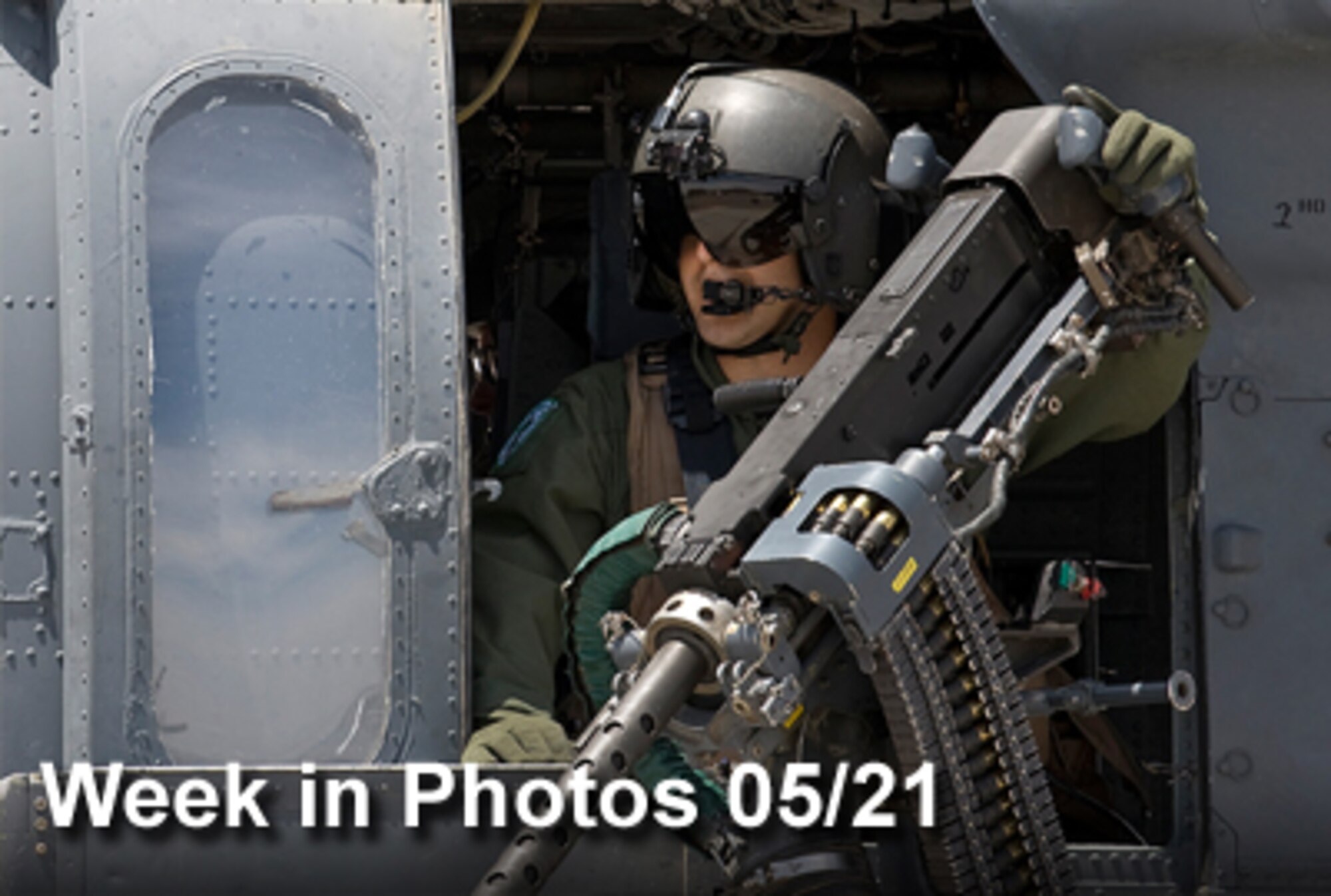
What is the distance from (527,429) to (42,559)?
3.88 ft

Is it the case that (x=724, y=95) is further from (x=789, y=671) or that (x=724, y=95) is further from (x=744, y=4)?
(x=789, y=671)

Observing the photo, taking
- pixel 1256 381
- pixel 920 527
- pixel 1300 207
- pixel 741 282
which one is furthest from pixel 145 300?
pixel 1300 207

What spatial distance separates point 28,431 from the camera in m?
5.03

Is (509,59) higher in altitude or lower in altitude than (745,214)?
higher

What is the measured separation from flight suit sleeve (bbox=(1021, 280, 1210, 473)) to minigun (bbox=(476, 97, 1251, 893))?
0.12m

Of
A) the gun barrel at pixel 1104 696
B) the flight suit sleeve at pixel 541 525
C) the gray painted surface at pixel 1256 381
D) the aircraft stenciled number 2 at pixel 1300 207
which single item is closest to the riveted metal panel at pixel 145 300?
the flight suit sleeve at pixel 541 525

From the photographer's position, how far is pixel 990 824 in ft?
15.5

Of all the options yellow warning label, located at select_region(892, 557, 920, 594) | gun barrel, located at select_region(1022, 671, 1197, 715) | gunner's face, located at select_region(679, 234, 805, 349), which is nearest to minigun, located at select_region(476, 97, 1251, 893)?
yellow warning label, located at select_region(892, 557, 920, 594)

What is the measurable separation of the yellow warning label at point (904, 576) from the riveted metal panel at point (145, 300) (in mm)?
1108

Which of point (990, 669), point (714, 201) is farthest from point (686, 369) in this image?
point (990, 669)

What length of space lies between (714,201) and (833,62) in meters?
1.36

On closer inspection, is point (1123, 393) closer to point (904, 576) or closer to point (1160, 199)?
point (1160, 199)

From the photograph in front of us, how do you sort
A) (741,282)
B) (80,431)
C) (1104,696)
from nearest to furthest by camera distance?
(80,431), (1104,696), (741,282)

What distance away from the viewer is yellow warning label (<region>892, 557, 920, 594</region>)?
4398mm
